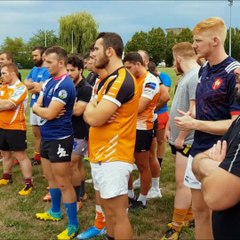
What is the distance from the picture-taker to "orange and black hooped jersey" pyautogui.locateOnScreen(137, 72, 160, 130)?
4.79 meters

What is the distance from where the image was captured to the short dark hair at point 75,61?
4927 millimetres

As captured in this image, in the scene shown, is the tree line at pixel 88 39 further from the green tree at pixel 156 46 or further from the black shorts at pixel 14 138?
the black shorts at pixel 14 138

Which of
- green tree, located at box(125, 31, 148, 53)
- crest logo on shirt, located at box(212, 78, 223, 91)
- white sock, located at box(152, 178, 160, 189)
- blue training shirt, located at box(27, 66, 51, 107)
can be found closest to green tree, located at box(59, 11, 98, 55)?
green tree, located at box(125, 31, 148, 53)

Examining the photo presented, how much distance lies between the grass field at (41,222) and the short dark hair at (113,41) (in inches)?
86.8

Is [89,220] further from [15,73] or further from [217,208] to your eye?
A: [217,208]

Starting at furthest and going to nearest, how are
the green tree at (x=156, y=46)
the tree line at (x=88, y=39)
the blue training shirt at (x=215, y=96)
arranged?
the green tree at (x=156, y=46) < the tree line at (x=88, y=39) < the blue training shirt at (x=215, y=96)

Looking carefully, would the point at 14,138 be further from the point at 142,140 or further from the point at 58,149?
the point at 142,140

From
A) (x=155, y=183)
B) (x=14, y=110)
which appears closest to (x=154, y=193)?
(x=155, y=183)

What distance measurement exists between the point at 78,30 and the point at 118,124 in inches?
2854

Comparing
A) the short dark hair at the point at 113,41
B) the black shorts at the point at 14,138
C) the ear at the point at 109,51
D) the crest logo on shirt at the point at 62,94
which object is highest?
the short dark hair at the point at 113,41

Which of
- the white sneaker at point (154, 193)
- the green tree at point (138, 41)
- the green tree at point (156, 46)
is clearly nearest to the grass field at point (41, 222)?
the white sneaker at point (154, 193)

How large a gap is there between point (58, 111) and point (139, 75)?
1.27 m

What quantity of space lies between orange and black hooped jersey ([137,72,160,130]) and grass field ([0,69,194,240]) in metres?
1.15

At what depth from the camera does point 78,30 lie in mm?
73188
